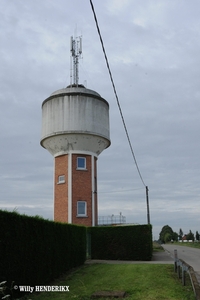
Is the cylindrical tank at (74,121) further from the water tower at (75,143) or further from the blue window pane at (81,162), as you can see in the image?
the blue window pane at (81,162)

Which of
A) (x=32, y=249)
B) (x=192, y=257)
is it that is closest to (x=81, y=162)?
(x=192, y=257)

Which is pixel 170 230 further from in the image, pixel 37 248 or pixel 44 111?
pixel 37 248

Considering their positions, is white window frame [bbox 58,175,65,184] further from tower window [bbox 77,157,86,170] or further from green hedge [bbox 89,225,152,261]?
green hedge [bbox 89,225,152,261]

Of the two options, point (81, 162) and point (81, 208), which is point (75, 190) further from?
point (81, 162)

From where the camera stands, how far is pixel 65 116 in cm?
2642

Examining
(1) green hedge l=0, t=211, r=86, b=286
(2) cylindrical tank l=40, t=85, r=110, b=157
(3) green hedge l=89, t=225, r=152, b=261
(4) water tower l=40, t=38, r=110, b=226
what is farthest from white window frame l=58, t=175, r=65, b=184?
(1) green hedge l=0, t=211, r=86, b=286

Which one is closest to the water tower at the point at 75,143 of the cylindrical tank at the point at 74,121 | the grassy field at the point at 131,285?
the cylindrical tank at the point at 74,121

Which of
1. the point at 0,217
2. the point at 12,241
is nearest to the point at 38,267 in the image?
the point at 12,241

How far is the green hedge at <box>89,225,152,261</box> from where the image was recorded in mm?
23000

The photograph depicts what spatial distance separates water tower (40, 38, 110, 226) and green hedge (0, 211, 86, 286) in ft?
37.2

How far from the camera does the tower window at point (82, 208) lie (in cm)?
2717

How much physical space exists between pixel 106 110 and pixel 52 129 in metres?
4.72

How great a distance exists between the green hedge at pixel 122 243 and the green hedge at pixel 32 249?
26.9 feet

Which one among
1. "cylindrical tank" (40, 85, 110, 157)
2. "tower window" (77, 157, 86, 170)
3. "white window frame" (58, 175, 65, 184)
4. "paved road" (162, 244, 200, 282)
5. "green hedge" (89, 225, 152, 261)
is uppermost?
"cylindrical tank" (40, 85, 110, 157)
